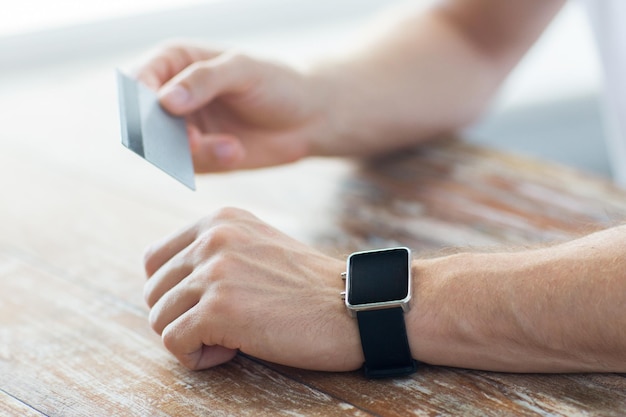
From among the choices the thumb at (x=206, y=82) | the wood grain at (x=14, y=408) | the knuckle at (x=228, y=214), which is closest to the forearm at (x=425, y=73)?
the thumb at (x=206, y=82)

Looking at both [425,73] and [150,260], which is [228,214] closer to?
[150,260]

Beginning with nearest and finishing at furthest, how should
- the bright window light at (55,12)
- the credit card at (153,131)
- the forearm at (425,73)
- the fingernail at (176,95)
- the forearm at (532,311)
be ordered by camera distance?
1. the forearm at (532,311)
2. the credit card at (153,131)
3. the fingernail at (176,95)
4. the forearm at (425,73)
5. the bright window light at (55,12)

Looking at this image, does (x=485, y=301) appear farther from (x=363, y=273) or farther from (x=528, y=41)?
(x=528, y=41)

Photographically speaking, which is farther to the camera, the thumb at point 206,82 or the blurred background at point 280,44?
the blurred background at point 280,44

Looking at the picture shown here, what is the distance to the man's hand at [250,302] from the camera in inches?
35.0

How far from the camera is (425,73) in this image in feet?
4.95

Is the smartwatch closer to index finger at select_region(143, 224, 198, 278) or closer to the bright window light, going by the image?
index finger at select_region(143, 224, 198, 278)

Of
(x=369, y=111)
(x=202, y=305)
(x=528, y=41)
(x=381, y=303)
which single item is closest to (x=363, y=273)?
(x=381, y=303)

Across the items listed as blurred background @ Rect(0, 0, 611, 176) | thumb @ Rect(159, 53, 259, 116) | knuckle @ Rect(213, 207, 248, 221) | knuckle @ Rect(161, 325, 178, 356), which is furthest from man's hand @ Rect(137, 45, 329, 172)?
blurred background @ Rect(0, 0, 611, 176)

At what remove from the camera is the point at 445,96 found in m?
1.52

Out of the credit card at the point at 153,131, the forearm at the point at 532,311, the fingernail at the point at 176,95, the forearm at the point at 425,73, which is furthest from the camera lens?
the forearm at the point at 425,73

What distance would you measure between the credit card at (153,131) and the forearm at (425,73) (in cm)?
32

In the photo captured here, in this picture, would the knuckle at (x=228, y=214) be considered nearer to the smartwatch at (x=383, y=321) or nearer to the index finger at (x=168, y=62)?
the smartwatch at (x=383, y=321)

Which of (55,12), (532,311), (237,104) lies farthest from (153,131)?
(55,12)
